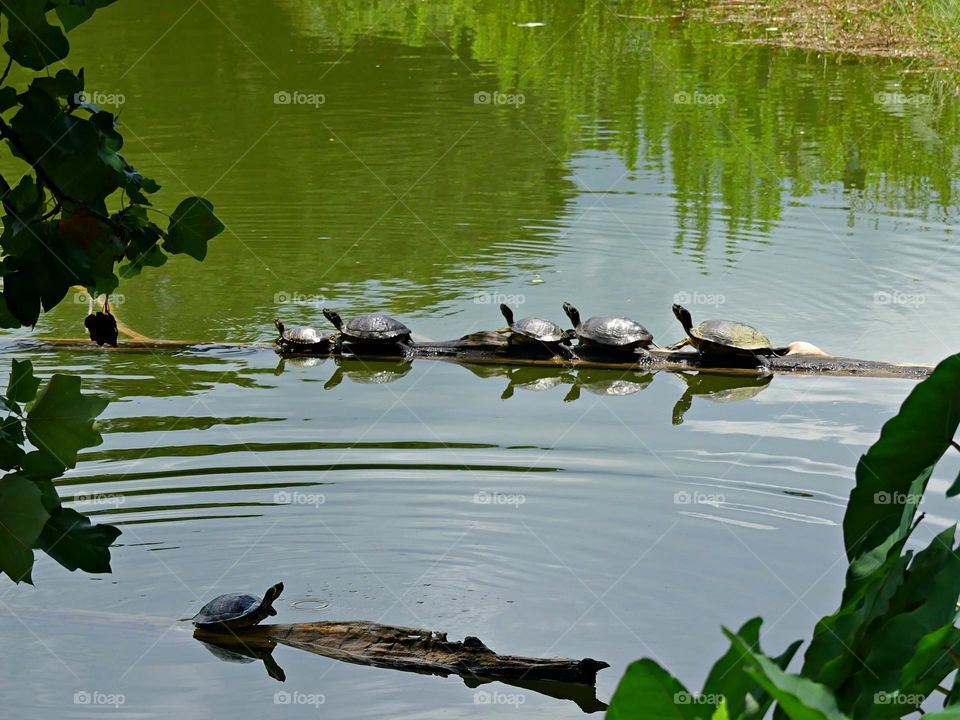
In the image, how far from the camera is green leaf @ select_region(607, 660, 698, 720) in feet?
2.98

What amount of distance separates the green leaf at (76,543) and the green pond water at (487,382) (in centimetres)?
215

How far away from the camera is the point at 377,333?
7074 mm

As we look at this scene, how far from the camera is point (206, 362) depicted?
23.3 feet

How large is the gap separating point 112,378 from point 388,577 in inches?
112

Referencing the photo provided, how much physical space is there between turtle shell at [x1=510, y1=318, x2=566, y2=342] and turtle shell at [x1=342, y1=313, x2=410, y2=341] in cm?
66

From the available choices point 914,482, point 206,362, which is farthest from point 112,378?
point 914,482

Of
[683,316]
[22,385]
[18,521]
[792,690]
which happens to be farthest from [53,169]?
[683,316]

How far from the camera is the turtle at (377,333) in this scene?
7.07 m

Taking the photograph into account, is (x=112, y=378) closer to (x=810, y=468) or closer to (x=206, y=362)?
(x=206, y=362)

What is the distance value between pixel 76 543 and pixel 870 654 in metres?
1.23

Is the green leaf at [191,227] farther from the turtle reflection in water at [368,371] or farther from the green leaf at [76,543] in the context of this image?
the turtle reflection in water at [368,371]

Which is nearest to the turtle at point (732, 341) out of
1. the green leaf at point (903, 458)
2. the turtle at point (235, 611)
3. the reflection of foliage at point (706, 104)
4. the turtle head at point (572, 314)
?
the turtle head at point (572, 314)

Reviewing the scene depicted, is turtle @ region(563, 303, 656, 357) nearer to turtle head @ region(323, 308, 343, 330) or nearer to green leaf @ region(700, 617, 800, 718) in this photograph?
turtle head @ region(323, 308, 343, 330)

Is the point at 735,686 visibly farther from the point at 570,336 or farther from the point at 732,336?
the point at 570,336
